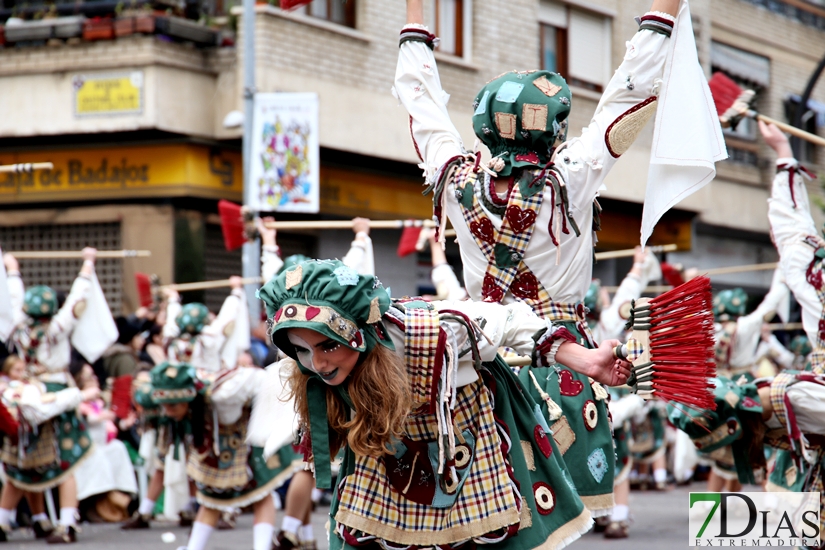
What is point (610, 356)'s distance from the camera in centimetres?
349

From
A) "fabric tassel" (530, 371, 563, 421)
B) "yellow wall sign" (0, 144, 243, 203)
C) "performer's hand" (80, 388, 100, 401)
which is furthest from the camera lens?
"yellow wall sign" (0, 144, 243, 203)

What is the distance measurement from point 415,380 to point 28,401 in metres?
6.82

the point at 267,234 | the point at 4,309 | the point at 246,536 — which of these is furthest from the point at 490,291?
the point at 246,536

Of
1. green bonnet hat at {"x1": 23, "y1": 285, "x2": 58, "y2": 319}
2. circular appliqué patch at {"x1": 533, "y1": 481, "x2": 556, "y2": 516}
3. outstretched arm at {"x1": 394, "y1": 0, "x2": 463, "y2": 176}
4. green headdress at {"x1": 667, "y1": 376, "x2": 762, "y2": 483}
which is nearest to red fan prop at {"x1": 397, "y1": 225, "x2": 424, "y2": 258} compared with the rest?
green bonnet hat at {"x1": 23, "y1": 285, "x2": 58, "y2": 319}

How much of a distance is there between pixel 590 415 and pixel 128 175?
37.2 ft

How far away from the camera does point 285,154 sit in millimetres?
13430

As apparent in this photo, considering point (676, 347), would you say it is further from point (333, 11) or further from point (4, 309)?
point (333, 11)

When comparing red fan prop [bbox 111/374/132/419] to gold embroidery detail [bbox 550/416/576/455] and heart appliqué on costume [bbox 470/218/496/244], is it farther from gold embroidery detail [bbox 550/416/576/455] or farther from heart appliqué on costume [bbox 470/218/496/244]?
gold embroidery detail [bbox 550/416/576/455]

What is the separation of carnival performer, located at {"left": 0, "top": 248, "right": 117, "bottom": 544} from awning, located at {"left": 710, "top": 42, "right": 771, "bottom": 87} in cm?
1587

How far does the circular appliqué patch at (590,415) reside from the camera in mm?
4480

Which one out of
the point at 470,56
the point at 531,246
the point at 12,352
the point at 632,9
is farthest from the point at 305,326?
the point at 632,9

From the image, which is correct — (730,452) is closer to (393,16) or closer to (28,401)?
(28,401)

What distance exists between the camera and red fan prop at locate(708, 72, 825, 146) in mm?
6570

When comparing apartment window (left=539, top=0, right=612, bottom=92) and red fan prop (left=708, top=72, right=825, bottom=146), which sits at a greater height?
apartment window (left=539, top=0, right=612, bottom=92)
